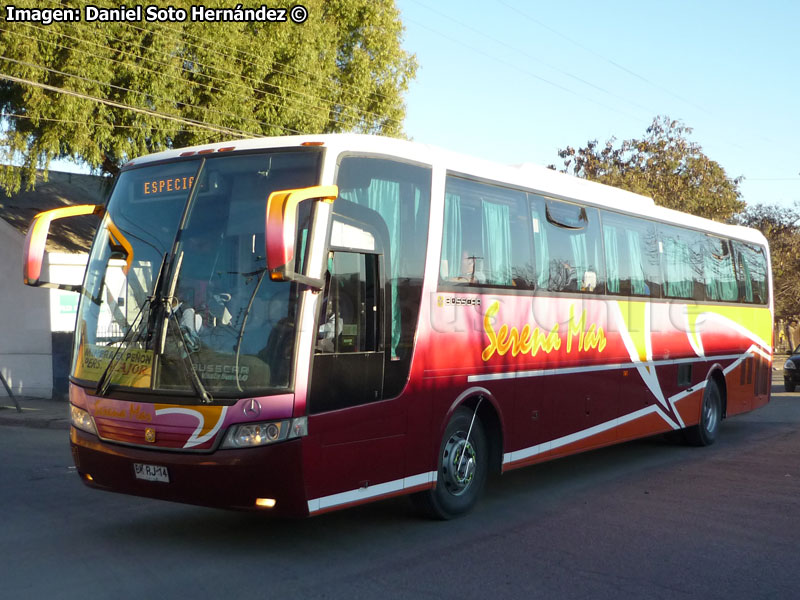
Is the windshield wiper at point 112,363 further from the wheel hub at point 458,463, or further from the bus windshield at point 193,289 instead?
the wheel hub at point 458,463

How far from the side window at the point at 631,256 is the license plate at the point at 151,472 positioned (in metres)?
6.10

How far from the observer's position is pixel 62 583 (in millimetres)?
6047

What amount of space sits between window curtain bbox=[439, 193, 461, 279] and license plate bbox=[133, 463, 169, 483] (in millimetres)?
2888

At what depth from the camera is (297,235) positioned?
6.79 metres

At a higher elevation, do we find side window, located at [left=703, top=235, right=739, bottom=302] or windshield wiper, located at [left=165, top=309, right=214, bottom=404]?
side window, located at [left=703, top=235, right=739, bottom=302]

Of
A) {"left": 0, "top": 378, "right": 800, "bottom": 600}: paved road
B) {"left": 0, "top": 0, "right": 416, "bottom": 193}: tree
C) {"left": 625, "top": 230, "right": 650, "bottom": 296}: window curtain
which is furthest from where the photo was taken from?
{"left": 0, "top": 0, "right": 416, "bottom": 193}: tree

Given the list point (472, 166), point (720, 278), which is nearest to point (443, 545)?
point (472, 166)

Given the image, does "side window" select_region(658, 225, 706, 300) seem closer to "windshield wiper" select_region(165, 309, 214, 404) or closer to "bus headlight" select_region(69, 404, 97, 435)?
"windshield wiper" select_region(165, 309, 214, 404)

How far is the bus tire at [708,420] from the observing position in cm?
1340

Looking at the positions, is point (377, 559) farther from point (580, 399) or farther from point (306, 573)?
point (580, 399)

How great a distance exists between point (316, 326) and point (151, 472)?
5.33ft

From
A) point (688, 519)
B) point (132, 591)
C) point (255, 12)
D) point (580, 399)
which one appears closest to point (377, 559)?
point (132, 591)

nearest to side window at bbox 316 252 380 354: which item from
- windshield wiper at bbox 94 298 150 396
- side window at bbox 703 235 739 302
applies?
windshield wiper at bbox 94 298 150 396

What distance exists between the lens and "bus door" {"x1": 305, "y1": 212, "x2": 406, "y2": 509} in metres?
6.77
